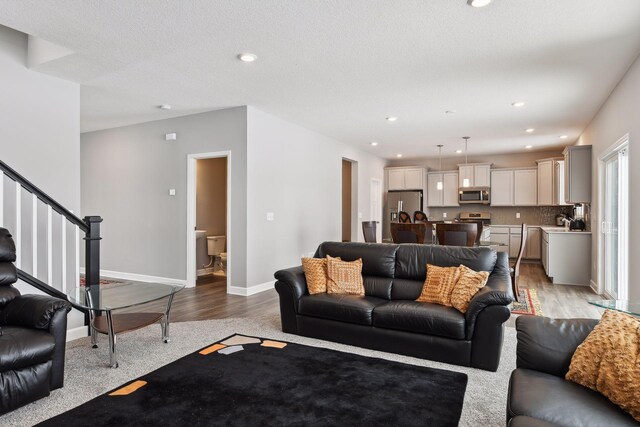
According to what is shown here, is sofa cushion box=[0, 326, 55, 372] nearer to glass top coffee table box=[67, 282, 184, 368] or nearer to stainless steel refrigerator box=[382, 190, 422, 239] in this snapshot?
glass top coffee table box=[67, 282, 184, 368]

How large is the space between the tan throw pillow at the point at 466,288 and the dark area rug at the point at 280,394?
1.81ft

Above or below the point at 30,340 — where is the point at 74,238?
above

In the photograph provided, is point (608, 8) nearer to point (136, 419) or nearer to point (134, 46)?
point (134, 46)

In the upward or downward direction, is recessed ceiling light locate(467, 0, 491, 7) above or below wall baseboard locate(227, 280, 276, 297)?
above

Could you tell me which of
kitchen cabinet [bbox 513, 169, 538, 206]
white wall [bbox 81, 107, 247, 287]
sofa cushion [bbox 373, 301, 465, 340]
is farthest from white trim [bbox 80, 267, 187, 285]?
kitchen cabinet [bbox 513, 169, 538, 206]

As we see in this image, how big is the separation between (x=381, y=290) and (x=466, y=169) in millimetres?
7189

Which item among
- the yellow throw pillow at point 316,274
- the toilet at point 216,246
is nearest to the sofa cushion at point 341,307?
the yellow throw pillow at point 316,274

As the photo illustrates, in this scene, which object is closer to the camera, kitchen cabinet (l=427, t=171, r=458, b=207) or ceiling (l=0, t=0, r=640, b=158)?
ceiling (l=0, t=0, r=640, b=158)

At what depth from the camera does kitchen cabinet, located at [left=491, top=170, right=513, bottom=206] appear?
9672 mm

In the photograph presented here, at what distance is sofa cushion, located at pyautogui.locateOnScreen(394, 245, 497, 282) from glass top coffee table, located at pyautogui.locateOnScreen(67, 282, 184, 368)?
2136 mm

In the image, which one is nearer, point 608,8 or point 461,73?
point 608,8

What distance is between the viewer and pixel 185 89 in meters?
4.81

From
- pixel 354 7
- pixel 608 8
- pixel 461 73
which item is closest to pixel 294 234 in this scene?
pixel 461 73

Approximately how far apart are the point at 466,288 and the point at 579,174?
4.55 meters
